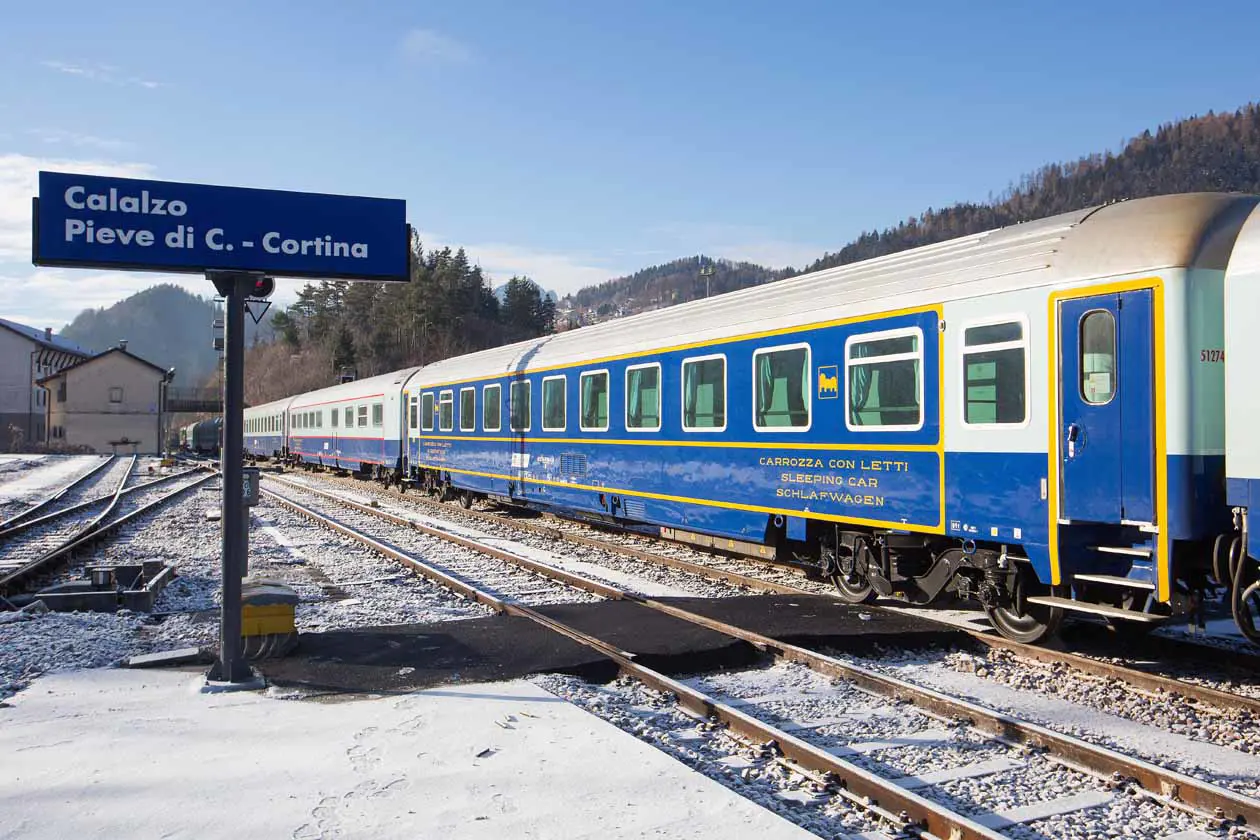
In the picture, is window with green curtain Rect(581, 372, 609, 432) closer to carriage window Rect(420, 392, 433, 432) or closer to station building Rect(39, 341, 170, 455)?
carriage window Rect(420, 392, 433, 432)

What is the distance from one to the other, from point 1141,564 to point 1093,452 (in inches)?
33.2

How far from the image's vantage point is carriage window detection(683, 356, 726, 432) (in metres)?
11.7

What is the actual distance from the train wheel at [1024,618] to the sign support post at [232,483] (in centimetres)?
590

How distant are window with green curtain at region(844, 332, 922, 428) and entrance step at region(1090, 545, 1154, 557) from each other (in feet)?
6.37

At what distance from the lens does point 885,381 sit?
29.7ft

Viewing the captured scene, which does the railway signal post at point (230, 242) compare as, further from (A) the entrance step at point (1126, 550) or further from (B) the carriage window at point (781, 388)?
(A) the entrance step at point (1126, 550)

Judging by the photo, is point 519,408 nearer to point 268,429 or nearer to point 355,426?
point 355,426

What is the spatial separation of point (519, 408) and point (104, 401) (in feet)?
234

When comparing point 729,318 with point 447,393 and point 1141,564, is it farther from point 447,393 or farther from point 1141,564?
point 447,393

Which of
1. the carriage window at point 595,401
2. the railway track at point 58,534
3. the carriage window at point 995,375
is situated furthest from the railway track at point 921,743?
Result: the railway track at point 58,534

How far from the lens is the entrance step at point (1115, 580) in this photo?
22.2 ft

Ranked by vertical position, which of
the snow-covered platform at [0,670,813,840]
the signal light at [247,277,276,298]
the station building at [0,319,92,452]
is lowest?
the snow-covered platform at [0,670,813,840]

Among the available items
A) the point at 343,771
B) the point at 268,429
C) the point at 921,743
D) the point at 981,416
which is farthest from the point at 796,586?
the point at 268,429

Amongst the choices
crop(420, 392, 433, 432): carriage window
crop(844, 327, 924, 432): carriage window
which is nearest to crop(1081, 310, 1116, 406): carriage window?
crop(844, 327, 924, 432): carriage window
